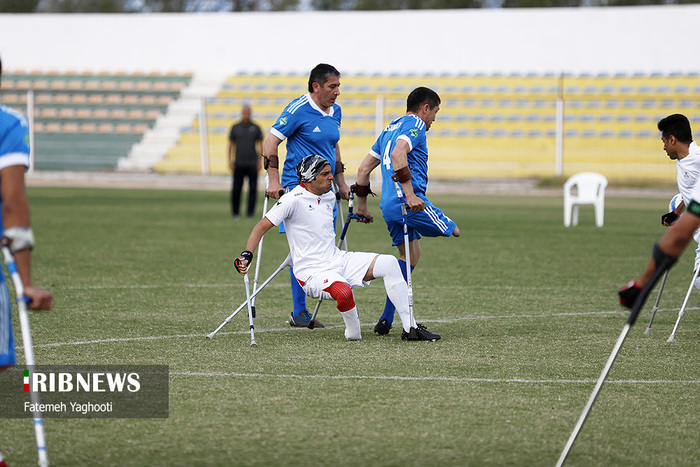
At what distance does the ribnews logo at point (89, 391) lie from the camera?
5516 millimetres

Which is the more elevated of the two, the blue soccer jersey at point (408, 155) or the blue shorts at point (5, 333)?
the blue soccer jersey at point (408, 155)

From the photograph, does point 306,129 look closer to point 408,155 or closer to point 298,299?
point 408,155

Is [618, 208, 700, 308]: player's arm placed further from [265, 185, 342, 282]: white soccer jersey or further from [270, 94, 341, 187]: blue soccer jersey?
[270, 94, 341, 187]: blue soccer jersey

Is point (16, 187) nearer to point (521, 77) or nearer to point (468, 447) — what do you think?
point (468, 447)

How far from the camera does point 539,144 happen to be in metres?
33.4

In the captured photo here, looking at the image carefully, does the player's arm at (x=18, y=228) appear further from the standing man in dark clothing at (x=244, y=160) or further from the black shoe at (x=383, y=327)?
the standing man in dark clothing at (x=244, y=160)

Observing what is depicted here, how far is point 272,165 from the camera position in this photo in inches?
333

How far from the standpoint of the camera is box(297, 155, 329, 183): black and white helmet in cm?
777

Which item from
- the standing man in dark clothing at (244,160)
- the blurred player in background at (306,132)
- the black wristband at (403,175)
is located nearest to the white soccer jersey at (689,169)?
the black wristband at (403,175)

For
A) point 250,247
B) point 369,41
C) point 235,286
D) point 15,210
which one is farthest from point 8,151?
point 369,41

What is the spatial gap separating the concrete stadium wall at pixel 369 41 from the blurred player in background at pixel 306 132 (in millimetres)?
29019

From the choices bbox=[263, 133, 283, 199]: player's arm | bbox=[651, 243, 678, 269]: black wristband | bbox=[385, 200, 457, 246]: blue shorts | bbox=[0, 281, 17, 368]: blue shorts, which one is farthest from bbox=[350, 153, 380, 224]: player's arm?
bbox=[0, 281, 17, 368]: blue shorts

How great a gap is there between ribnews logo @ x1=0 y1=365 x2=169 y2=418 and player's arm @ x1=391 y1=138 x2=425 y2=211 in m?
2.39

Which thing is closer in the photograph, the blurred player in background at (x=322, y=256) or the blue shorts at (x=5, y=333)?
the blue shorts at (x=5, y=333)
